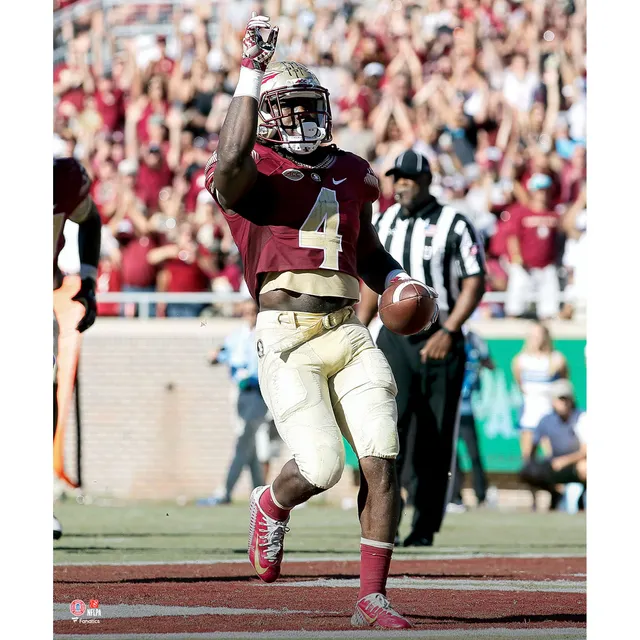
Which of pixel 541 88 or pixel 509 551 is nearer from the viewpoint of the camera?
pixel 509 551

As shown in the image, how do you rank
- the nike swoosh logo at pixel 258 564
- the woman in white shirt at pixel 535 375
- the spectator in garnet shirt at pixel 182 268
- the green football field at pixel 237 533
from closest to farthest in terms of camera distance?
the nike swoosh logo at pixel 258 564 → the green football field at pixel 237 533 → the woman in white shirt at pixel 535 375 → the spectator in garnet shirt at pixel 182 268

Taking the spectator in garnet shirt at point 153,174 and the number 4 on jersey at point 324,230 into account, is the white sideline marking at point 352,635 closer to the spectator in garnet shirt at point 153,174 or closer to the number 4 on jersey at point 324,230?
the number 4 on jersey at point 324,230

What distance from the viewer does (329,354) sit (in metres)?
4.79

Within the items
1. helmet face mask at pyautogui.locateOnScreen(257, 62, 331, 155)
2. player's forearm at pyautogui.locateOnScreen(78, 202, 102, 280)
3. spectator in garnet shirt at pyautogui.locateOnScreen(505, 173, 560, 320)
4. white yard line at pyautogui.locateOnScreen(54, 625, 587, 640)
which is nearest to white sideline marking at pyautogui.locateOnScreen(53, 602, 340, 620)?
white yard line at pyautogui.locateOnScreen(54, 625, 587, 640)

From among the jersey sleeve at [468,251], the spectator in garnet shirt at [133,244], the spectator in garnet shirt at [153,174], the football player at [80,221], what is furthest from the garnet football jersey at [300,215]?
the spectator in garnet shirt at [153,174]

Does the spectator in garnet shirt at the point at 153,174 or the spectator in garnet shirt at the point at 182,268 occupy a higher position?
the spectator in garnet shirt at the point at 153,174

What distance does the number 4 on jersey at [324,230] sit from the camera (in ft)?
15.7

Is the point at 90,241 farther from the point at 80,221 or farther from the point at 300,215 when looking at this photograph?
the point at 300,215

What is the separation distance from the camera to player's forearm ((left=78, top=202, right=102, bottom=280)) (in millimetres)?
6969

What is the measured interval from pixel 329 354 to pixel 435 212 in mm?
2870

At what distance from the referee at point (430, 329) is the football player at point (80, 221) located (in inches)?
57.1

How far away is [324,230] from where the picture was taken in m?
4.80
